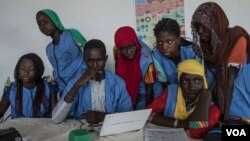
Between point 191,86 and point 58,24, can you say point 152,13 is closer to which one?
point 58,24

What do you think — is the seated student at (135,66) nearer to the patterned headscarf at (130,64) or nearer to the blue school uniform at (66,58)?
the patterned headscarf at (130,64)

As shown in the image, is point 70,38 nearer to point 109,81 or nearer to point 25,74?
point 25,74

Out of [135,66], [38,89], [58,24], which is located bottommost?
[38,89]

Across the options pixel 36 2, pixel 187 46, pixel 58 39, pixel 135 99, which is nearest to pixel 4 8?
pixel 36 2

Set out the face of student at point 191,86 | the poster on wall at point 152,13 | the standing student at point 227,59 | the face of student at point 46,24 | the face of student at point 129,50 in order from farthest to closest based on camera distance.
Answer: the poster on wall at point 152,13 → the face of student at point 46,24 → the face of student at point 129,50 → the standing student at point 227,59 → the face of student at point 191,86

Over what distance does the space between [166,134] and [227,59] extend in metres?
0.67

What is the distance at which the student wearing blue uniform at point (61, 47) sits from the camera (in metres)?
2.38

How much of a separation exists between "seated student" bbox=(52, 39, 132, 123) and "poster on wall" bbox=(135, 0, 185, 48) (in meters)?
1.23

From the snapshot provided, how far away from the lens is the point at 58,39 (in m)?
2.43

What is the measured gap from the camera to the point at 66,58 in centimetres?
248

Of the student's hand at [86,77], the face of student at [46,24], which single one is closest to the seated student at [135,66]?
the student's hand at [86,77]

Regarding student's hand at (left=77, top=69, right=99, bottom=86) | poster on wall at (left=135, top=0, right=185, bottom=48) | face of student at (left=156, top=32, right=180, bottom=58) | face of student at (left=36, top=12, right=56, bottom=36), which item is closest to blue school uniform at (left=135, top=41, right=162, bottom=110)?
face of student at (left=156, top=32, right=180, bottom=58)

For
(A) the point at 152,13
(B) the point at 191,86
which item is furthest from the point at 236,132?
(A) the point at 152,13

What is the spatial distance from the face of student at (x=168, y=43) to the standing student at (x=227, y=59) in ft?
0.56
